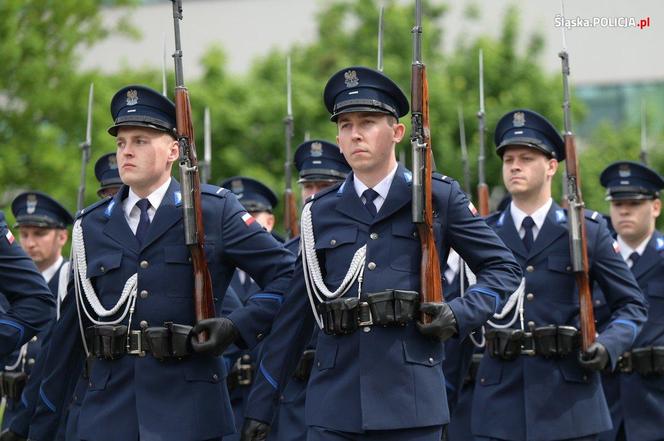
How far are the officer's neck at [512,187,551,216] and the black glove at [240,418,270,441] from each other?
3.06 m

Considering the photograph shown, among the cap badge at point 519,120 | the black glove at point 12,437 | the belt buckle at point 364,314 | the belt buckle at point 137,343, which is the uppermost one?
the cap badge at point 519,120

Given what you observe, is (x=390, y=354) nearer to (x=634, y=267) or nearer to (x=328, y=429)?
(x=328, y=429)

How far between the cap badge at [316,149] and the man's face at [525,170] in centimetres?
202

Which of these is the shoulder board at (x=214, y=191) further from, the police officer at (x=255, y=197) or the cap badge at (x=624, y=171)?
the cap badge at (x=624, y=171)

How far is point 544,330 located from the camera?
28.7 ft

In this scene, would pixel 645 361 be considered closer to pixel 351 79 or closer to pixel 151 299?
pixel 351 79

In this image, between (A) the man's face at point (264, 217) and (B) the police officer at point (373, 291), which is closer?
(B) the police officer at point (373, 291)

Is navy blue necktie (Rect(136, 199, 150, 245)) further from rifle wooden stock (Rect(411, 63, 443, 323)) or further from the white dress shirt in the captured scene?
rifle wooden stock (Rect(411, 63, 443, 323))

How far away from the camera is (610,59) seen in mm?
35156

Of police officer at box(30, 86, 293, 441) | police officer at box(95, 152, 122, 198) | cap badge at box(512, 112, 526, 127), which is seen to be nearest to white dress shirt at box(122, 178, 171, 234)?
police officer at box(30, 86, 293, 441)

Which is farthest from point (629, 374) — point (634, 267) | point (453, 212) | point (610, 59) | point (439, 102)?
point (610, 59)

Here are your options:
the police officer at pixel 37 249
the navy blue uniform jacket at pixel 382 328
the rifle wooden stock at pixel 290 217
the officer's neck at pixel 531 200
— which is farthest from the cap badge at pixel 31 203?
the navy blue uniform jacket at pixel 382 328

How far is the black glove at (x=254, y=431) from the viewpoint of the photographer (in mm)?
6777

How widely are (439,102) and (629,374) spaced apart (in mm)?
14036
